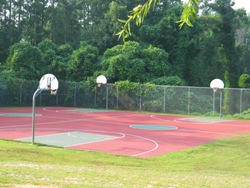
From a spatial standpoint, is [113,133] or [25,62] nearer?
[113,133]

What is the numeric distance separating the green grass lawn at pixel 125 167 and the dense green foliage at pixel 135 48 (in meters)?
16.3

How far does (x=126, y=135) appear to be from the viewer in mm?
16969

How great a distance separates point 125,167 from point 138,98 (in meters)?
21.6

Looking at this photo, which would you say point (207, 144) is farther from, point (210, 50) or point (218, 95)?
point (210, 50)

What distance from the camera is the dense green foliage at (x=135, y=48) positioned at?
111 ft

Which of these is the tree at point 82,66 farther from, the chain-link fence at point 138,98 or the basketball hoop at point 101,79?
the basketball hoop at point 101,79

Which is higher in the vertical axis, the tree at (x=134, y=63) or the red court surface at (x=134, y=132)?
the tree at (x=134, y=63)

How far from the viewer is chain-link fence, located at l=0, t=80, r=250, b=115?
1105 inches

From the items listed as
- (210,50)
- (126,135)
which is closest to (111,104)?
(210,50)

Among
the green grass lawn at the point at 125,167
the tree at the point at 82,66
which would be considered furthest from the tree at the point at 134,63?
the green grass lawn at the point at 125,167

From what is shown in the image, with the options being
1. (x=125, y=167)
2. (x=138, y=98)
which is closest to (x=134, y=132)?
(x=125, y=167)

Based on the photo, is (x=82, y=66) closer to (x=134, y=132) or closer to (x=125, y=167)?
(x=134, y=132)

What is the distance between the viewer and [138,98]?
101 feet

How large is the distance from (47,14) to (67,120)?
89.1ft
